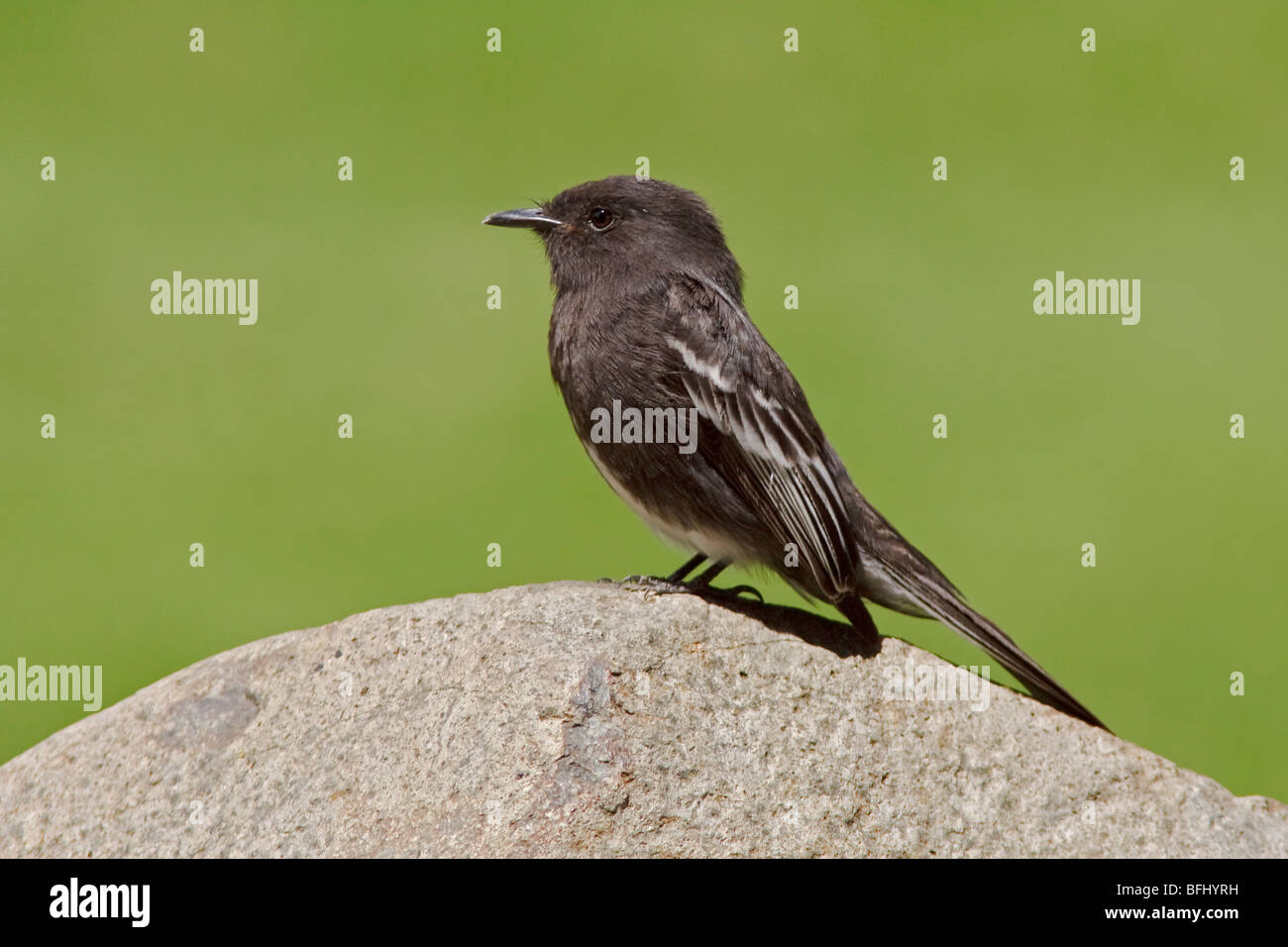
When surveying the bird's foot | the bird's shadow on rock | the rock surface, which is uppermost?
the bird's foot

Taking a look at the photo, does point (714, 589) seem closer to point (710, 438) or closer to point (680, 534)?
point (680, 534)

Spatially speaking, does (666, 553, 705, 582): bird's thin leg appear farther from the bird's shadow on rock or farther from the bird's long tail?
the bird's long tail

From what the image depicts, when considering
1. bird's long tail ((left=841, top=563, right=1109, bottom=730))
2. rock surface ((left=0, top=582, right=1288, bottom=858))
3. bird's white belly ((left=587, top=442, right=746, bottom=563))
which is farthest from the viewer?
bird's white belly ((left=587, top=442, right=746, bottom=563))

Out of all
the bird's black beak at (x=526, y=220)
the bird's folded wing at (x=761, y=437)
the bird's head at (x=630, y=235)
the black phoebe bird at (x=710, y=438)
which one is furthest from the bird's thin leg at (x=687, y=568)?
the bird's black beak at (x=526, y=220)

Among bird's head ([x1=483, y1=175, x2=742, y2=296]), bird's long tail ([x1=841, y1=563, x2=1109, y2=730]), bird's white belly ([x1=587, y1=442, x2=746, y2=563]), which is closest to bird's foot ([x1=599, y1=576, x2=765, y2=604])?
bird's white belly ([x1=587, y1=442, x2=746, y2=563])

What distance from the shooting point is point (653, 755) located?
7.11m

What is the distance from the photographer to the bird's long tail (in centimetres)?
830

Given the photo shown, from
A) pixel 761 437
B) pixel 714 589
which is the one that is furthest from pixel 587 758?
pixel 761 437

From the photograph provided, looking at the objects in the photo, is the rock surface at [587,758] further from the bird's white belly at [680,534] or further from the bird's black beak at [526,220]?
the bird's black beak at [526,220]

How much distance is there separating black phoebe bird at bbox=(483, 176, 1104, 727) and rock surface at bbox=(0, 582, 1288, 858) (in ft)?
1.83

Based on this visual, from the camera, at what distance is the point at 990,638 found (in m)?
8.55

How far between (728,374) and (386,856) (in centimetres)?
341
